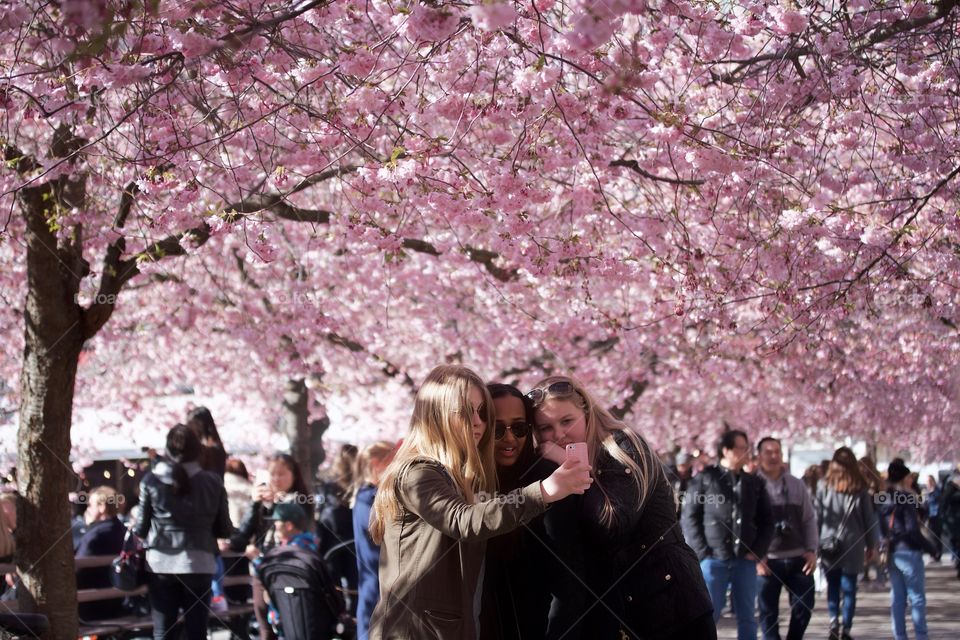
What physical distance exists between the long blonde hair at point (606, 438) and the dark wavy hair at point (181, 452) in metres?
4.50

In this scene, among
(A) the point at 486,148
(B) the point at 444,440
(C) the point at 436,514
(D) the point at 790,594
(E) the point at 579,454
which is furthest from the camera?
(D) the point at 790,594

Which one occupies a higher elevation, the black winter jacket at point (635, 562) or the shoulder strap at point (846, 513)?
the shoulder strap at point (846, 513)

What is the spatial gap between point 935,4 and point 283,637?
566cm

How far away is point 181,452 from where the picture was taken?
8555 millimetres

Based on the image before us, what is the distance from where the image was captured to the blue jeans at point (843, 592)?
1183cm

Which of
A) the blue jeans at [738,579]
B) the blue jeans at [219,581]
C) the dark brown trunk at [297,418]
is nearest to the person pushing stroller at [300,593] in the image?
the blue jeans at [219,581]

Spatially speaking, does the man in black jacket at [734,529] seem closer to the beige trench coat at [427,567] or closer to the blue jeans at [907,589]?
the blue jeans at [907,589]

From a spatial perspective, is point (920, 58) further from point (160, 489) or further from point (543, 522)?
point (160, 489)

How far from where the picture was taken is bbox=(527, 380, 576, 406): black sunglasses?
467 cm

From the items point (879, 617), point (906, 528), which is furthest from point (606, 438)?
point (879, 617)

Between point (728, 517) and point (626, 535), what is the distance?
207 inches

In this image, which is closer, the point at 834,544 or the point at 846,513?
the point at 834,544

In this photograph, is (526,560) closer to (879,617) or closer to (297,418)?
(879,617)

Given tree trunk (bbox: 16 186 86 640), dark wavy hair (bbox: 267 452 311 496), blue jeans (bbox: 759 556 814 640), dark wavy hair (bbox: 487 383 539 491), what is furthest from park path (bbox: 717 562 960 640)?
dark wavy hair (bbox: 487 383 539 491)
